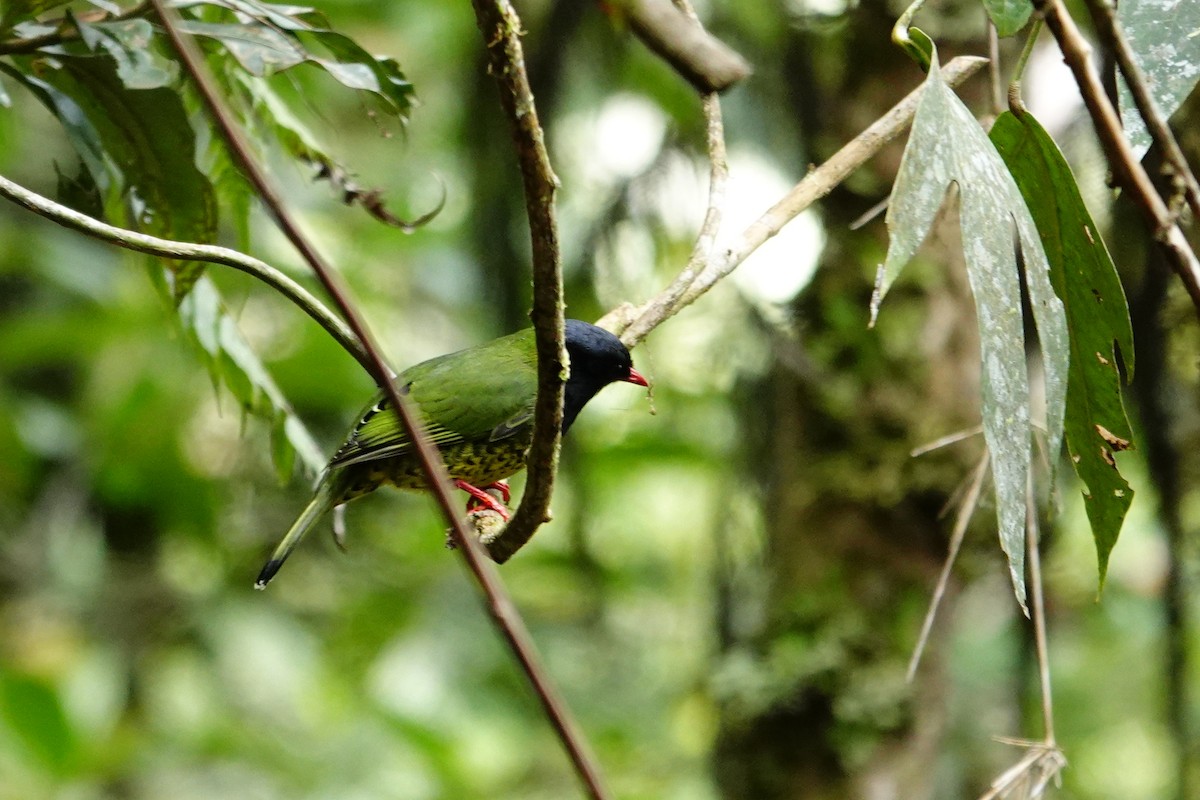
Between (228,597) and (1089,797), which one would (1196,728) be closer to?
(1089,797)

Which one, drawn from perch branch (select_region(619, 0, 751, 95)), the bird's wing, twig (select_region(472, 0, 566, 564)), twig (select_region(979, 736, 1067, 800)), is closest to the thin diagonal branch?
perch branch (select_region(619, 0, 751, 95))

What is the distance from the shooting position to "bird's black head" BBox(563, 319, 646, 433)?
3.12 m

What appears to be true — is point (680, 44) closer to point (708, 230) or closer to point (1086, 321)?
point (708, 230)

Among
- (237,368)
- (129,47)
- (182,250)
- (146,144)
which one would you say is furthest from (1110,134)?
(237,368)

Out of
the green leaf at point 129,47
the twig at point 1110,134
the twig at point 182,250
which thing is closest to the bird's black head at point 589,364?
the green leaf at point 129,47

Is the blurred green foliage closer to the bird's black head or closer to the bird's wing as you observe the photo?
the bird's wing

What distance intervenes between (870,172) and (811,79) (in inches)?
16.3

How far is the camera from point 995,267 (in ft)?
4.60

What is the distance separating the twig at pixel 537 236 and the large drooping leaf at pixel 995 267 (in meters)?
0.37

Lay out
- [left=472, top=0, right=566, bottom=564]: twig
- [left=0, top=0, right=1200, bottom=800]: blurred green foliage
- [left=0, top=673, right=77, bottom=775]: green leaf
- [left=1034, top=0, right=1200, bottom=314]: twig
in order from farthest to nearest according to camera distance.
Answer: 1. [left=0, top=673, right=77, bottom=775]: green leaf
2. [left=0, top=0, right=1200, bottom=800]: blurred green foliage
3. [left=1034, top=0, right=1200, bottom=314]: twig
4. [left=472, top=0, right=566, bottom=564]: twig

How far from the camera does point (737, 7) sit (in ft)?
15.5

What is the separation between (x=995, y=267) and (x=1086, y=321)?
0.30m

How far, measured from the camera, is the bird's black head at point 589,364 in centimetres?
312

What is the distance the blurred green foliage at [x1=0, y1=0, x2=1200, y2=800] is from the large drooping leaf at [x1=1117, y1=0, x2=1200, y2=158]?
2.27 meters
